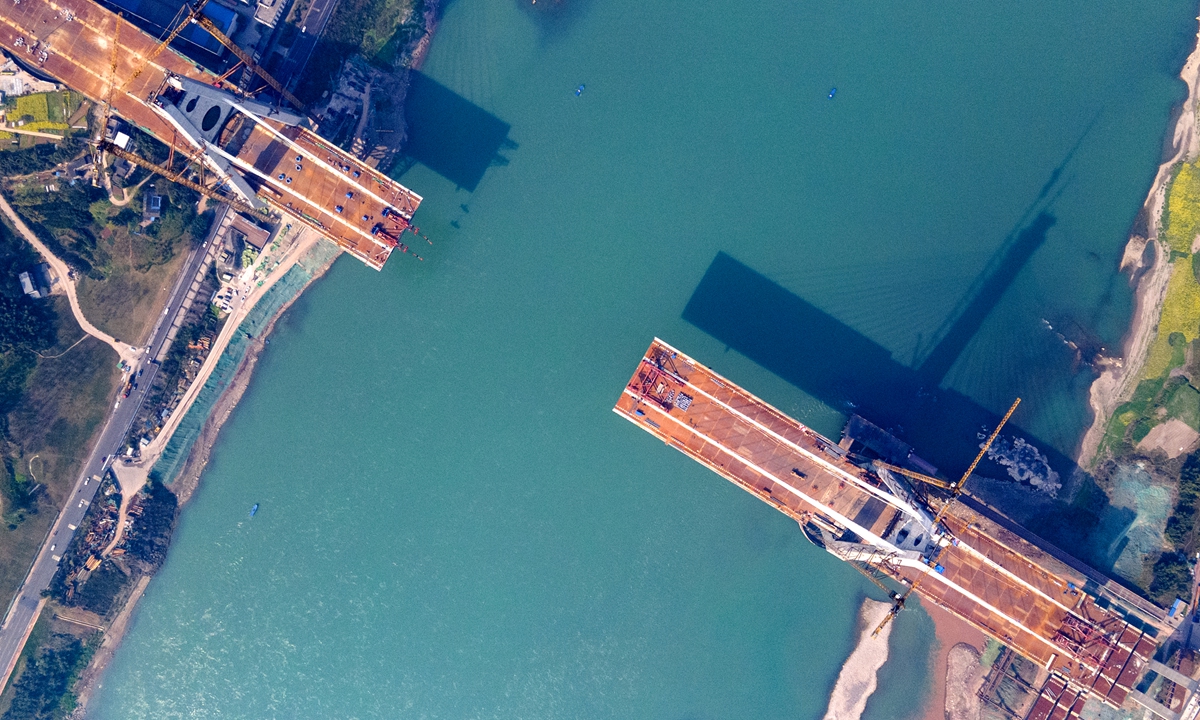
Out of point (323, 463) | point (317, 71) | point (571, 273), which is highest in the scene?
point (317, 71)

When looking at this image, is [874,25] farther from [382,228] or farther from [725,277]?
[382,228]

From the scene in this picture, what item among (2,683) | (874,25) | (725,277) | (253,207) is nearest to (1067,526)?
(725,277)

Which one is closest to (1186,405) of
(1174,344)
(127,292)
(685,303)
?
(1174,344)

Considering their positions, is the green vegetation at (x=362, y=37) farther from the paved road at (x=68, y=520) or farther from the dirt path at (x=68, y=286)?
the dirt path at (x=68, y=286)

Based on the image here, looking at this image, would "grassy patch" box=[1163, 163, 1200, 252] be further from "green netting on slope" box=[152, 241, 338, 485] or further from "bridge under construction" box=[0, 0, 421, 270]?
"green netting on slope" box=[152, 241, 338, 485]

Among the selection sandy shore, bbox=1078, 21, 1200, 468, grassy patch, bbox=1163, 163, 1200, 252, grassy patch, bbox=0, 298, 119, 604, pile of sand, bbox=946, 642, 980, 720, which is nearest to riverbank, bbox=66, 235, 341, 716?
grassy patch, bbox=0, 298, 119, 604

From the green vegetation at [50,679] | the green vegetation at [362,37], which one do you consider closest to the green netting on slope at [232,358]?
the green vegetation at [362,37]
